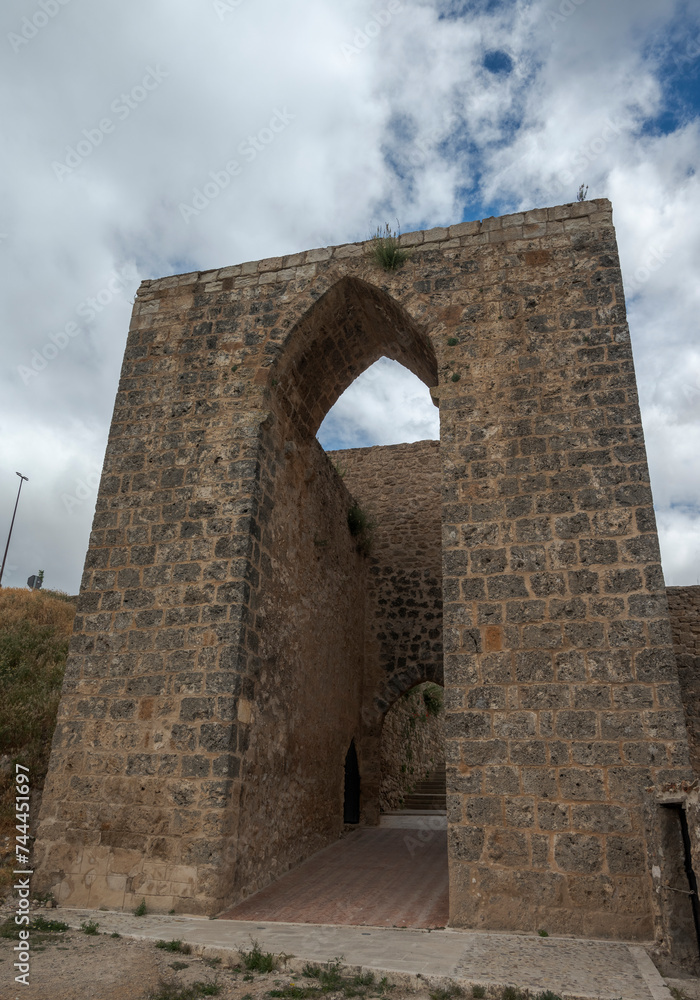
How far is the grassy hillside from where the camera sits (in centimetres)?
594

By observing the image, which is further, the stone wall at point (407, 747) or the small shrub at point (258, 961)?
the stone wall at point (407, 747)

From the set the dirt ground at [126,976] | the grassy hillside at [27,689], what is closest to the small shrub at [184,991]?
the dirt ground at [126,976]

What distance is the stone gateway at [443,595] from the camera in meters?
4.42

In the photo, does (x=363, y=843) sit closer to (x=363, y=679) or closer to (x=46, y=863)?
(x=363, y=679)

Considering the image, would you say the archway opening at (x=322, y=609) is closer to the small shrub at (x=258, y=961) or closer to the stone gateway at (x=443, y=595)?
the stone gateway at (x=443, y=595)

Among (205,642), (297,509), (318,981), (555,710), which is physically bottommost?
(318,981)

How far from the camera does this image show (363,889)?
18.7 feet

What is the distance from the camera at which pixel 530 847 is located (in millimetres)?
4379

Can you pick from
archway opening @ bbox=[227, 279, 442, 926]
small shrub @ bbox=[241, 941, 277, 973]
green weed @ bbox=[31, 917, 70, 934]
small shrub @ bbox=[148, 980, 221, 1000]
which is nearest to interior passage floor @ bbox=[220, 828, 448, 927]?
archway opening @ bbox=[227, 279, 442, 926]

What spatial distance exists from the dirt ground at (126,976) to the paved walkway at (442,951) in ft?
0.53

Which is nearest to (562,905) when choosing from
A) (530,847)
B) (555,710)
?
(530,847)

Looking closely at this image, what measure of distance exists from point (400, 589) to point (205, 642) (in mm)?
5364

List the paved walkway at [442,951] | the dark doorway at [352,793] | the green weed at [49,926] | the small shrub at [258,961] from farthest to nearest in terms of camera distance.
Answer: the dark doorway at [352,793], the green weed at [49,926], the small shrub at [258,961], the paved walkway at [442,951]

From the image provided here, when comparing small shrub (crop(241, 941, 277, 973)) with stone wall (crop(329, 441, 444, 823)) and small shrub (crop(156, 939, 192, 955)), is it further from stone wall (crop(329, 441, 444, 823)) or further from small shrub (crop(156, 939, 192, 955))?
stone wall (crop(329, 441, 444, 823))
